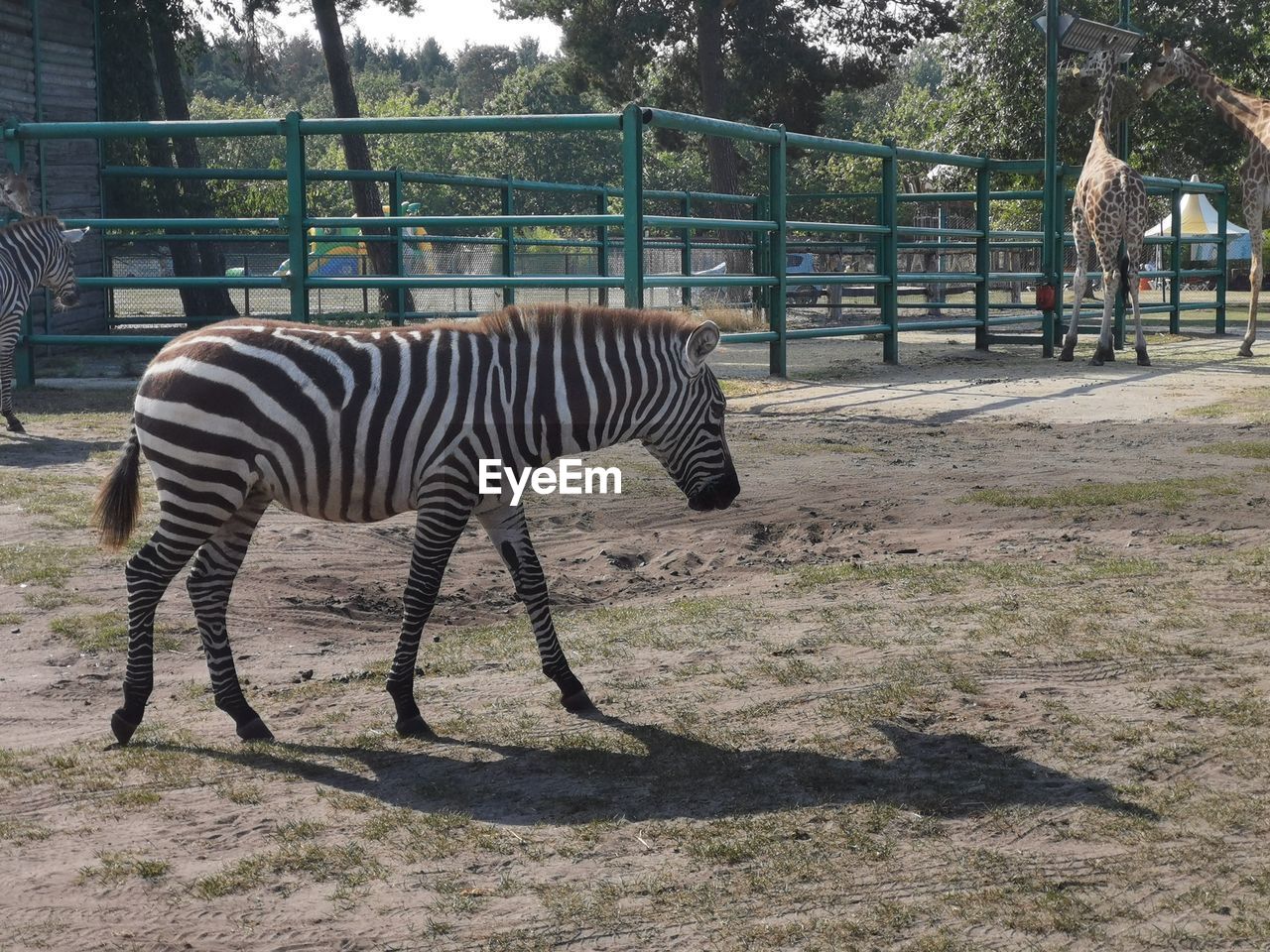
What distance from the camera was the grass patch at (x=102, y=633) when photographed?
16.7ft

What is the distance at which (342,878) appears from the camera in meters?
3.12

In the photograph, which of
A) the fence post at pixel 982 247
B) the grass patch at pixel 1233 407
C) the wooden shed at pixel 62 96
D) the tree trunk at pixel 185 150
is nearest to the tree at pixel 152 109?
the tree trunk at pixel 185 150

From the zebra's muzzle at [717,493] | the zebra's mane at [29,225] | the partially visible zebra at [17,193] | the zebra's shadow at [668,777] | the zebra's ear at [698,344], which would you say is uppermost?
the partially visible zebra at [17,193]

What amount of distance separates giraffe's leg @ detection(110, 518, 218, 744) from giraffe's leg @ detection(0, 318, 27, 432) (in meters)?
5.72

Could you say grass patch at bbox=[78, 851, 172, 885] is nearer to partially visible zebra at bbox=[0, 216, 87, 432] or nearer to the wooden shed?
partially visible zebra at bbox=[0, 216, 87, 432]

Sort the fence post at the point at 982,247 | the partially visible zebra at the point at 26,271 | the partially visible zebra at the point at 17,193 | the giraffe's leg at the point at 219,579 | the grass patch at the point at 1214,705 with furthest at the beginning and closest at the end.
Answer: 1. the fence post at the point at 982,247
2. the partially visible zebra at the point at 17,193
3. the partially visible zebra at the point at 26,271
4. the giraffe's leg at the point at 219,579
5. the grass patch at the point at 1214,705

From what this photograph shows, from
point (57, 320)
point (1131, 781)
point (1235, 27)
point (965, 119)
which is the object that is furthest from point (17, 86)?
point (1235, 27)

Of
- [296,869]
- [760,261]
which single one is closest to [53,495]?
[296,869]

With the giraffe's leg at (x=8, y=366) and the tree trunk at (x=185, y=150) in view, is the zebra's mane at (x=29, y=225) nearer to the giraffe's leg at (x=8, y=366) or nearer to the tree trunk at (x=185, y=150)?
the giraffe's leg at (x=8, y=366)

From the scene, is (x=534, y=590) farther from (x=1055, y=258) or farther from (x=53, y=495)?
(x=1055, y=258)

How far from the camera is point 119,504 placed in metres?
4.48

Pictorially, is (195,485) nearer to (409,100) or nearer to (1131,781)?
(1131,781)

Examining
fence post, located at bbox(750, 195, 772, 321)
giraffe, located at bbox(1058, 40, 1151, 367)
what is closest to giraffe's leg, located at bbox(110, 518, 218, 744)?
giraffe, located at bbox(1058, 40, 1151, 367)

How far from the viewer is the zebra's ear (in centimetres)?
446
